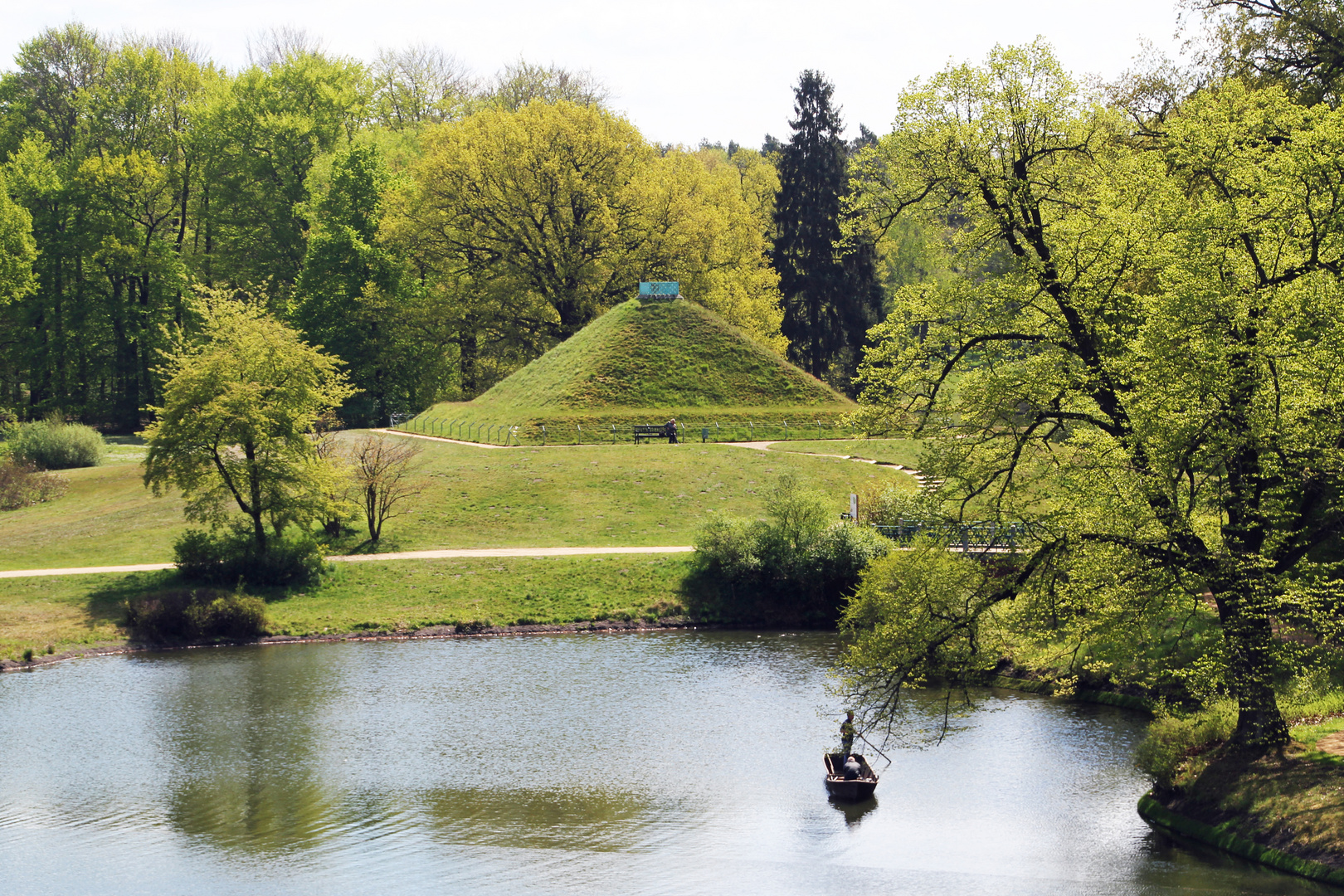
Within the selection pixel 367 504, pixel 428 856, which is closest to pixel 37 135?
pixel 367 504

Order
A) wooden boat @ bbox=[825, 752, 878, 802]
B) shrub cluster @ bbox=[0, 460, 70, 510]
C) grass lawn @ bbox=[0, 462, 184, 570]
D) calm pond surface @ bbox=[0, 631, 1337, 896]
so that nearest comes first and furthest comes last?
calm pond surface @ bbox=[0, 631, 1337, 896], wooden boat @ bbox=[825, 752, 878, 802], grass lawn @ bbox=[0, 462, 184, 570], shrub cluster @ bbox=[0, 460, 70, 510]

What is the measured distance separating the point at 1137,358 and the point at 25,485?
154 ft

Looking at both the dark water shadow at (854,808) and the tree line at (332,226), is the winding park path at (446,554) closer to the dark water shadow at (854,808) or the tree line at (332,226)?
the dark water shadow at (854,808)

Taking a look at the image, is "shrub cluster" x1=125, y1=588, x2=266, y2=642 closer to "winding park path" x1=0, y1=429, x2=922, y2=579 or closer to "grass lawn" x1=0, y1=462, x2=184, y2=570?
"winding park path" x1=0, y1=429, x2=922, y2=579

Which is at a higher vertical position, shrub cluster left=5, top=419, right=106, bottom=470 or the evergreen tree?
the evergreen tree

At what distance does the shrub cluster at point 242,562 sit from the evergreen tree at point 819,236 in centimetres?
4968

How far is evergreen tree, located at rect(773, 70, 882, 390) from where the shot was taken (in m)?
82.4

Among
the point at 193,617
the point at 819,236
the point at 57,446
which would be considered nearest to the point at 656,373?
the point at 819,236

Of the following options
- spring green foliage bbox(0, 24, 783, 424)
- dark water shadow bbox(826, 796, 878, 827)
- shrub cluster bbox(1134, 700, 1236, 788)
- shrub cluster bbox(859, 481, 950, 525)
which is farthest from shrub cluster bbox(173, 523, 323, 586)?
spring green foliage bbox(0, 24, 783, 424)

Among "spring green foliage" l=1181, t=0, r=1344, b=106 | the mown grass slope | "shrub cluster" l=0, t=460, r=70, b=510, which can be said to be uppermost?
"spring green foliage" l=1181, t=0, r=1344, b=106

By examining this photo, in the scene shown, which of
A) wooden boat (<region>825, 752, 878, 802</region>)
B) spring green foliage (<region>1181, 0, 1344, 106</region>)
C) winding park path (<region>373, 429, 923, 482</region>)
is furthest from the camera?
winding park path (<region>373, 429, 923, 482</region>)

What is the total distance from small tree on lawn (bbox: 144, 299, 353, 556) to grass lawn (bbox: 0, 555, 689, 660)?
302 cm

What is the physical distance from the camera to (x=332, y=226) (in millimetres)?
73375

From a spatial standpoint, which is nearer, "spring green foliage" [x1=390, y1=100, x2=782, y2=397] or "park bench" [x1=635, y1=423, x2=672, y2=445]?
"park bench" [x1=635, y1=423, x2=672, y2=445]
